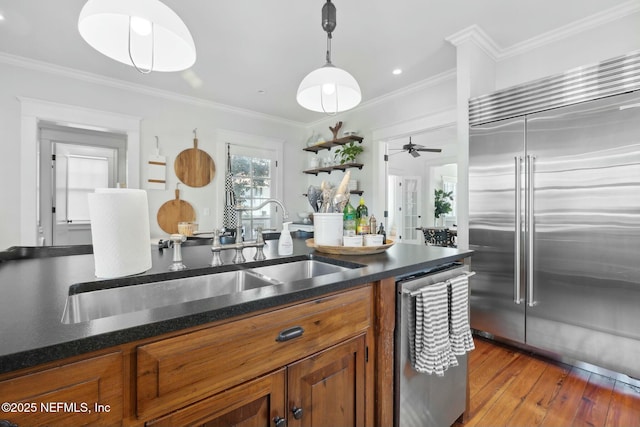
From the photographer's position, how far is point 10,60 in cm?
291

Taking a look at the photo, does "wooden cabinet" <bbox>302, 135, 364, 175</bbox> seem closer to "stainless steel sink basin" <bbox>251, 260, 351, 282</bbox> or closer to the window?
the window

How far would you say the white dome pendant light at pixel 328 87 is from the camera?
1.53 metres

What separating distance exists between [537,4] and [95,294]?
322 cm

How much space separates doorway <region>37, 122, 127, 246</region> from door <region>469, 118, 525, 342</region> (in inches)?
171

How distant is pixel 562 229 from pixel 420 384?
1604 millimetres

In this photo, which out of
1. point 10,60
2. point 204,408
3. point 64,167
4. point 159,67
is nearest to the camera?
point 204,408

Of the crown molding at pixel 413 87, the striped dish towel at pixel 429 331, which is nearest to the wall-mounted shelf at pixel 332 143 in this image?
the crown molding at pixel 413 87

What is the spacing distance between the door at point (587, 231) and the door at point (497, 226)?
3.9 inches

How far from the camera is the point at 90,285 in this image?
983 millimetres

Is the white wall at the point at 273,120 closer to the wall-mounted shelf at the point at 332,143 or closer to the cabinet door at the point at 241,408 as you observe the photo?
the wall-mounted shelf at the point at 332,143

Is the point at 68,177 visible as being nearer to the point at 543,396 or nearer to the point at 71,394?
the point at 71,394

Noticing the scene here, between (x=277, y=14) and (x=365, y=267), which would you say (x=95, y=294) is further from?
(x=277, y=14)

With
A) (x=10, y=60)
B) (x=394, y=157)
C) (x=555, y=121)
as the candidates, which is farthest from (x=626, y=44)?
(x=10, y=60)

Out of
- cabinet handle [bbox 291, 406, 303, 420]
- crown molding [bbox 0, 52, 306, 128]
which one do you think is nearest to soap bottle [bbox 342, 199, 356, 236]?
cabinet handle [bbox 291, 406, 303, 420]
